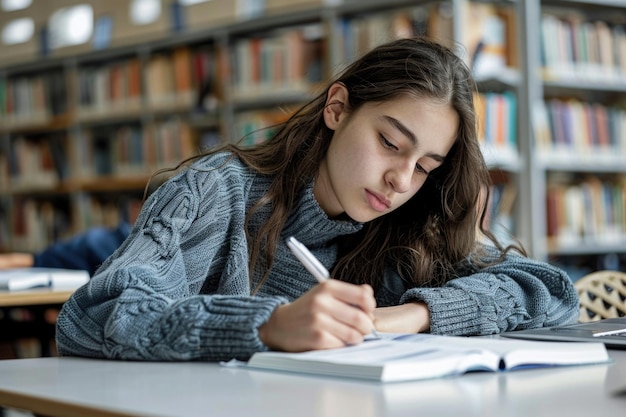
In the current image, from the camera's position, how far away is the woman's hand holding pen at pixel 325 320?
3.37ft

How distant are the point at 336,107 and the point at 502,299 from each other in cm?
43

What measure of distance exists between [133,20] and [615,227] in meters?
2.77

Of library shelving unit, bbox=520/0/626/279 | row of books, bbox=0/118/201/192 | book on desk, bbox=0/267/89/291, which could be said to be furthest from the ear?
row of books, bbox=0/118/201/192

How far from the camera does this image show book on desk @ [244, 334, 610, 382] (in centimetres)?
91

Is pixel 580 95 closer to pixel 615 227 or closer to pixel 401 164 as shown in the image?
pixel 615 227

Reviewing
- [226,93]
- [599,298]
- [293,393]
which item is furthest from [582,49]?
[293,393]

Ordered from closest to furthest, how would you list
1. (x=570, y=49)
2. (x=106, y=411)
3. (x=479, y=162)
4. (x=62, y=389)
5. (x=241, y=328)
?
(x=106, y=411)
(x=62, y=389)
(x=241, y=328)
(x=479, y=162)
(x=570, y=49)

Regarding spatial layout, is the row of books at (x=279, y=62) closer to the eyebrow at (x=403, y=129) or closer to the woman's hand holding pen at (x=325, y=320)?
the eyebrow at (x=403, y=129)

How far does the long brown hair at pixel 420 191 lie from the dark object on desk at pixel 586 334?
34cm

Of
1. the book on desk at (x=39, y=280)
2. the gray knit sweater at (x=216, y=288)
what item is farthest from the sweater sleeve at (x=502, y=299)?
the book on desk at (x=39, y=280)

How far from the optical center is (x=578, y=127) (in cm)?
423

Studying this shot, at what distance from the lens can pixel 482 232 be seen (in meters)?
1.80

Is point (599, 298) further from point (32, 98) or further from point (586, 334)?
point (32, 98)

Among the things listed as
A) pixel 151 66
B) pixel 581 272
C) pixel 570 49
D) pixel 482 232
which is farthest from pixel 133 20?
pixel 482 232
